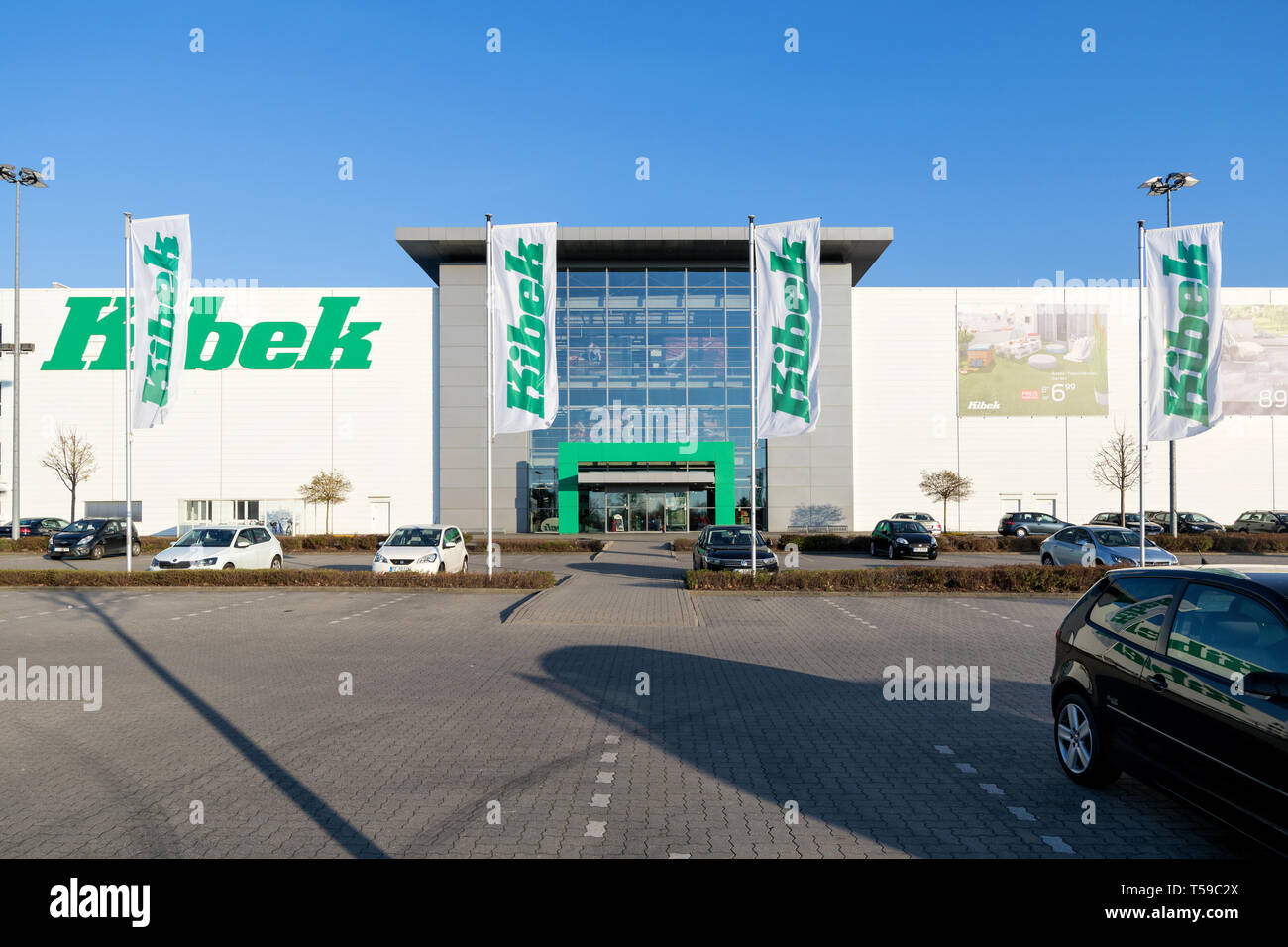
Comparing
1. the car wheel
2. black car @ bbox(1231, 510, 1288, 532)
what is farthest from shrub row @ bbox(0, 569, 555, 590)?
black car @ bbox(1231, 510, 1288, 532)

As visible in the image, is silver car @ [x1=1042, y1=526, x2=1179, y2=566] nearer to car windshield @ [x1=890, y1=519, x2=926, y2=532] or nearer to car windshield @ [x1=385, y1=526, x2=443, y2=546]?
car windshield @ [x1=890, y1=519, x2=926, y2=532]

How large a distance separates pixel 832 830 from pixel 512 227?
17.4 meters

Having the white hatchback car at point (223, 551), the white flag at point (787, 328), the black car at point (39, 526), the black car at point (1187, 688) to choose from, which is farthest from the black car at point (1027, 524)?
the black car at point (39, 526)

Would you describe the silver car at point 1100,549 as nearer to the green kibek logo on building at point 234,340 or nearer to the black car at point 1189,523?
the black car at point 1189,523

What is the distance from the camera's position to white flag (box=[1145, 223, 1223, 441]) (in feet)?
59.1

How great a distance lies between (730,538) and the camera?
71.9 ft

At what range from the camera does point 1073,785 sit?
219 inches

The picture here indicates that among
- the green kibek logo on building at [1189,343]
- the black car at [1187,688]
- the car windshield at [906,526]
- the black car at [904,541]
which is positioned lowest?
the black car at [904,541]

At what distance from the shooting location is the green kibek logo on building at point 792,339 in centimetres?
1841

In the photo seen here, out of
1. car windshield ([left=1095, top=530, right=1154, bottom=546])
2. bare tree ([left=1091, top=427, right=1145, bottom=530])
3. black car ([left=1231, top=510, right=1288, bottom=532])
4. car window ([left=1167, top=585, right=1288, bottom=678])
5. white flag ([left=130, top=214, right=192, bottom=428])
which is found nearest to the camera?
car window ([left=1167, top=585, right=1288, bottom=678])

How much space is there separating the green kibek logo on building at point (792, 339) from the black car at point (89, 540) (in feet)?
91.9

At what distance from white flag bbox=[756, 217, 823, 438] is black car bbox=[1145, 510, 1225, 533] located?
2916 cm
